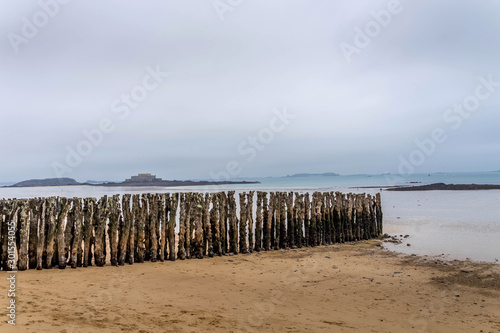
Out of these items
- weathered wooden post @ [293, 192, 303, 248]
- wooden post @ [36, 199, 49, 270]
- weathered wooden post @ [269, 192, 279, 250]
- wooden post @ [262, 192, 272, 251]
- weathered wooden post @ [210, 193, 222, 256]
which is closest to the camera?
wooden post @ [36, 199, 49, 270]

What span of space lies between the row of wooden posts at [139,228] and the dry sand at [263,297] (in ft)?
1.48

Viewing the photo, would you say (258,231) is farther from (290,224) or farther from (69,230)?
(69,230)

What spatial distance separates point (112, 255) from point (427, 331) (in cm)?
699

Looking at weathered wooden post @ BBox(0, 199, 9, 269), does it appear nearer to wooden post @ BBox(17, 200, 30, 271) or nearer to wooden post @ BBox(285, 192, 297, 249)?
wooden post @ BBox(17, 200, 30, 271)

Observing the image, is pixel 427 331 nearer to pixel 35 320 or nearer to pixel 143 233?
pixel 35 320

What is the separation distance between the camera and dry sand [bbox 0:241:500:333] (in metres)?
5.18

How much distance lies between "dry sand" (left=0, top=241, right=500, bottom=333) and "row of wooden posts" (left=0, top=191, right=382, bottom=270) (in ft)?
1.48

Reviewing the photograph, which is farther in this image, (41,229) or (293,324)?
(41,229)

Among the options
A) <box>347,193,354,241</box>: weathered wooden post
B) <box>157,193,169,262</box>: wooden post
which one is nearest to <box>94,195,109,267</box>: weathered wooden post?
<box>157,193,169,262</box>: wooden post

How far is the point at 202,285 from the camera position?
744cm

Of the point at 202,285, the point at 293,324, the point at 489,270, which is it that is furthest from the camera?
the point at 489,270

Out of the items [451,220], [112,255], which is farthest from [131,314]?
[451,220]

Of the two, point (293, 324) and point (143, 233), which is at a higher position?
point (143, 233)

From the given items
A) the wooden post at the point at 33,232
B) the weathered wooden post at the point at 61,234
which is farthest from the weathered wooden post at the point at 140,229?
the wooden post at the point at 33,232
